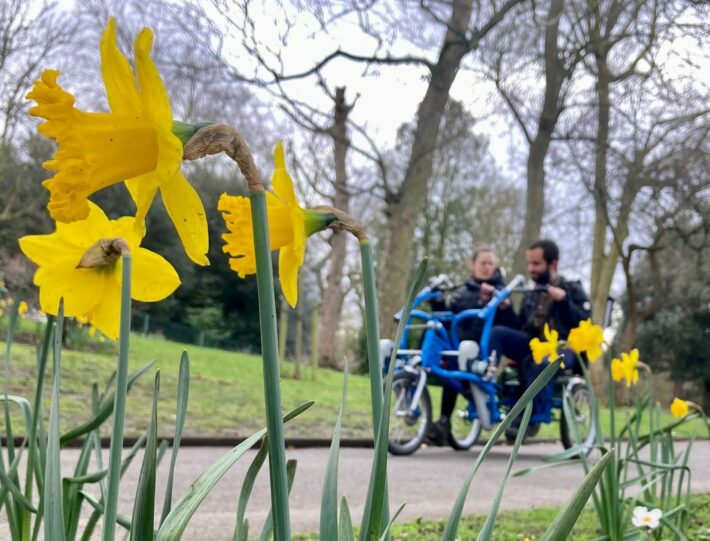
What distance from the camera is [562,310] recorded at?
4719 millimetres

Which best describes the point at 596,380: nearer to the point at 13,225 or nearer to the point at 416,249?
the point at 416,249

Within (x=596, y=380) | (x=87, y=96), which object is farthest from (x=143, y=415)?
(x=596, y=380)

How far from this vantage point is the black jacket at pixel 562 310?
15.4 ft

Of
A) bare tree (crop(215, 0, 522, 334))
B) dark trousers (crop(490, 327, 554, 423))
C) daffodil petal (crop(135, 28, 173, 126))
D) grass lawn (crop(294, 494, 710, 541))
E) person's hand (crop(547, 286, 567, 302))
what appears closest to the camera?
daffodil petal (crop(135, 28, 173, 126))

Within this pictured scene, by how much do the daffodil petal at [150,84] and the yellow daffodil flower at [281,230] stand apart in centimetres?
13

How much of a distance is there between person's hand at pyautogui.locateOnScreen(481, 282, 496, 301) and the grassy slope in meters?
1.45

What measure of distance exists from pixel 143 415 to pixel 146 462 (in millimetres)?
4595

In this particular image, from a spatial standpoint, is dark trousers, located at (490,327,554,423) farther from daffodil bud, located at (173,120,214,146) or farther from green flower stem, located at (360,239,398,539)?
daffodil bud, located at (173,120,214,146)

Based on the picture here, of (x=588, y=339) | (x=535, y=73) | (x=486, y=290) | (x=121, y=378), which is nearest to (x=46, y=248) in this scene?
(x=121, y=378)

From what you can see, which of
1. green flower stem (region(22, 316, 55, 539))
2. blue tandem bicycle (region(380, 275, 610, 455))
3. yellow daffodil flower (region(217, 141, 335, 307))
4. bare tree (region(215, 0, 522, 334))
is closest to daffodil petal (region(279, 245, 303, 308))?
yellow daffodil flower (region(217, 141, 335, 307))

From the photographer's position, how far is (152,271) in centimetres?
77

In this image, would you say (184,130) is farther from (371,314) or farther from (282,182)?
(371,314)

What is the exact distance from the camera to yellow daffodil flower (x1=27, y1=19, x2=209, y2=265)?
1.84ft

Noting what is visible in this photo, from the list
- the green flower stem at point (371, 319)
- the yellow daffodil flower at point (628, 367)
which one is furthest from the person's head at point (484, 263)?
the green flower stem at point (371, 319)
